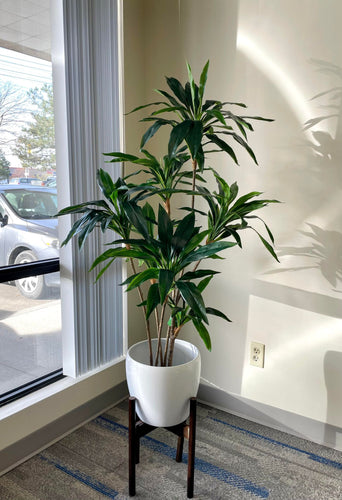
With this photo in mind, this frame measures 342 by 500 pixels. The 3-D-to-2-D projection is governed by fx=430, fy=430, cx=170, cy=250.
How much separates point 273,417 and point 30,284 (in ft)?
4.47

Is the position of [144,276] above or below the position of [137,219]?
below

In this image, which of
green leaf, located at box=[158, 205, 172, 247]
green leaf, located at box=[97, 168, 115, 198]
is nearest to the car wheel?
green leaf, located at box=[97, 168, 115, 198]

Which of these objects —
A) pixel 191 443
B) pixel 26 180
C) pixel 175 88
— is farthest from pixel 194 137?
pixel 191 443

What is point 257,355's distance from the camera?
2172 millimetres

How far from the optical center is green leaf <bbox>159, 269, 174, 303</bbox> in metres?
1.34

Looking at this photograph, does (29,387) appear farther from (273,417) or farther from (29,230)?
(273,417)

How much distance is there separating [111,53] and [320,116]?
1039 mm

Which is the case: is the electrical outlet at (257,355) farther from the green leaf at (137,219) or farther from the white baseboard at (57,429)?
the green leaf at (137,219)

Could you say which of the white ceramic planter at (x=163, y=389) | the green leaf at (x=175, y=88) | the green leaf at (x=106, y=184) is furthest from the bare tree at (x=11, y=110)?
the white ceramic planter at (x=163, y=389)

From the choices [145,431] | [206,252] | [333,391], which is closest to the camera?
[206,252]

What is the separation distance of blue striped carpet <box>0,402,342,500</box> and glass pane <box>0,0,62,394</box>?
16.0 inches

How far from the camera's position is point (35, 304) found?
2.04m

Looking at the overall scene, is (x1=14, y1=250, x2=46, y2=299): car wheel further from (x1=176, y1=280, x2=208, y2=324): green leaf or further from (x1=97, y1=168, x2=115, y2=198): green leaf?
(x1=176, y1=280, x2=208, y2=324): green leaf

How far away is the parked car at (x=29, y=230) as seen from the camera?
6.03 ft
